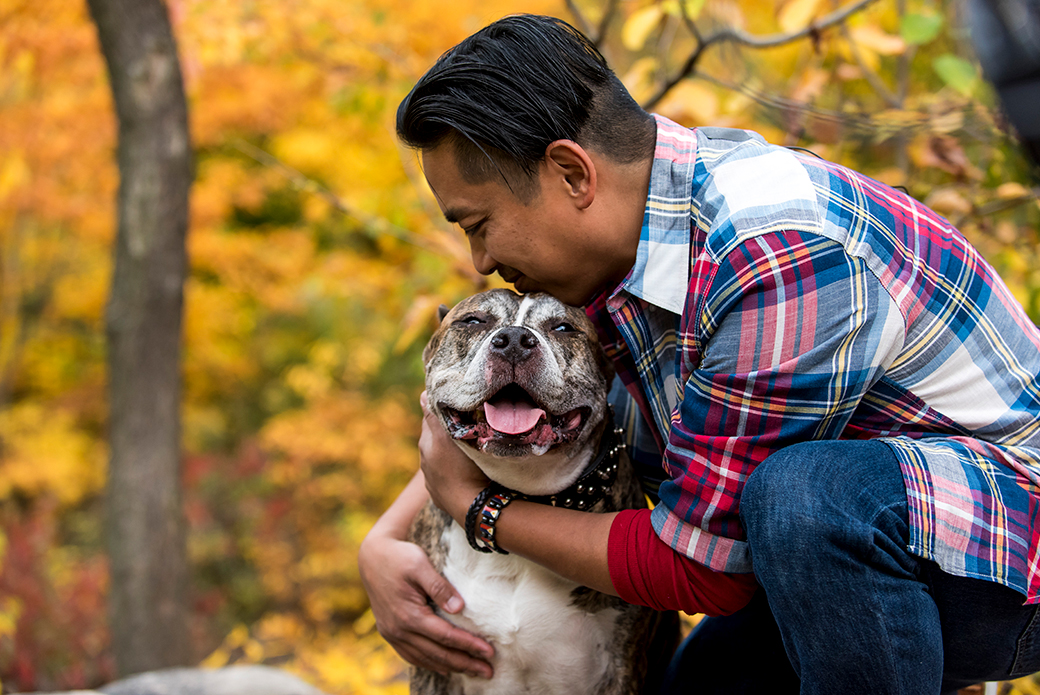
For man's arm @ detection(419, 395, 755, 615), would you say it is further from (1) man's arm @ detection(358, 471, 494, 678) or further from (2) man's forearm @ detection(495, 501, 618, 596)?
(1) man's arm @ detection(358, 471, 494, 678)

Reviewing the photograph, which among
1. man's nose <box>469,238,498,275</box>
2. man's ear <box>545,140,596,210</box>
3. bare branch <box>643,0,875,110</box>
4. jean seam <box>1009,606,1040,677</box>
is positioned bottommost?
jean seam <box>1009,606,1040,677</box>

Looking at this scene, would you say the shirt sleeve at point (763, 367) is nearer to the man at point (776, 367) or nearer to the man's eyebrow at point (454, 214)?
the man at point (776, 367)

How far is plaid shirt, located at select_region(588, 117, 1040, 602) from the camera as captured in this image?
65.2 inches

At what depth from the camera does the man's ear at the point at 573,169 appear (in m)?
1.92

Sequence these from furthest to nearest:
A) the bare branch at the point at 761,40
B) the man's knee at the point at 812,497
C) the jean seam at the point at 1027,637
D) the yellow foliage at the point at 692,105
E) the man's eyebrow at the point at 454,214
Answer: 1. the yellow foliage at the point at 692,105
2. the bare branch at the point at 761,40
3. the man's eyebrow at the point at 454,214
4. the jean seam at the point at 1027,637
5. the man's knee at the point at 812,497

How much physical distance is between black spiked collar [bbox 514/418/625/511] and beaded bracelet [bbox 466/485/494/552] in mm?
93

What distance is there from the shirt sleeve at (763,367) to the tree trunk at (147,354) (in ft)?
12.8

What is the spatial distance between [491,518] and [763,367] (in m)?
0.80

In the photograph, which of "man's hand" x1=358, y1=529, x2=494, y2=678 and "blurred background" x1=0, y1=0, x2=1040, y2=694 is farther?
"blurred background" x1=0, y1=0, x2=1040, y2=694

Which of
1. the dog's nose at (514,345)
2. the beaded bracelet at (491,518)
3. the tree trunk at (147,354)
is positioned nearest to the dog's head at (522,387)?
the dog's nose at (514,345)

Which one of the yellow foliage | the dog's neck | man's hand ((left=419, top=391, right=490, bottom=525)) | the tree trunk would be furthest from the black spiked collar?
the tree trunk

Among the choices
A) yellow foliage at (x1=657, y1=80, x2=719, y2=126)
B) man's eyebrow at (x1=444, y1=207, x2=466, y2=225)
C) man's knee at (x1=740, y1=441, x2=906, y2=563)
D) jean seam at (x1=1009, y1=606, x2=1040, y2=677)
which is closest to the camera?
man's knee at (x1=740, y1=441, x2=906, y2=563)

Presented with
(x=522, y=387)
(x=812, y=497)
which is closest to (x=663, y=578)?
(x=812, y=497)

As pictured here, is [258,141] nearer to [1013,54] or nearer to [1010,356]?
[1010,356]
